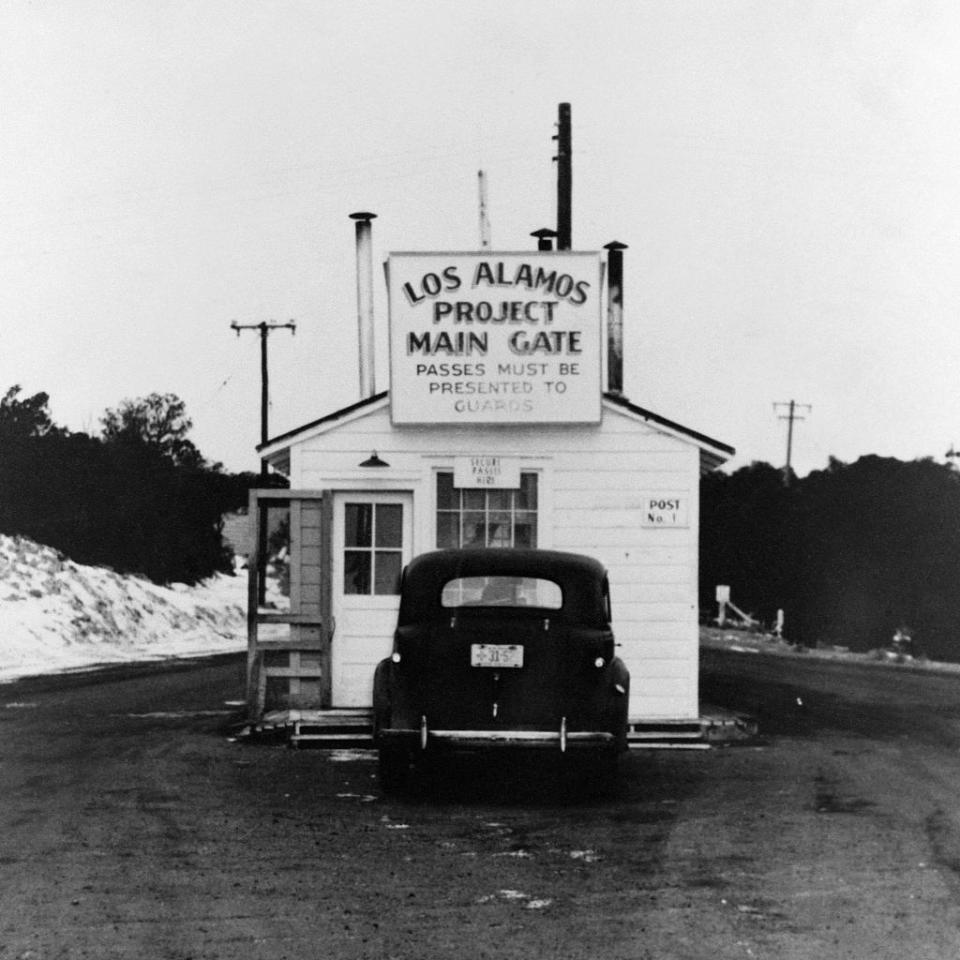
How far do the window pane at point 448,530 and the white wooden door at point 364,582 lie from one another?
0.30 metres

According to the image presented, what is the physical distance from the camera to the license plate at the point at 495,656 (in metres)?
11.7

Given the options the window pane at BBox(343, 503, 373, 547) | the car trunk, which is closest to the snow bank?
the window pane at BBox(343, 503, 373, 547)

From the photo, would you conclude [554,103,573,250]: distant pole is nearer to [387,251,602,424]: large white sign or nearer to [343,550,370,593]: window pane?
[387,251,602,424]: large white sign

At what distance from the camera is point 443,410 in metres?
16.5

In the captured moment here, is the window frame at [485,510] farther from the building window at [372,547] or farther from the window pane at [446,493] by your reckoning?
the building window at [372,547]

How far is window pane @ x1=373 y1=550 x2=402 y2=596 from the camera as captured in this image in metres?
16.5

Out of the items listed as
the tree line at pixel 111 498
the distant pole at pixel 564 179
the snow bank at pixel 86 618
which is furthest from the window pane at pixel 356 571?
the tree line at pixel 111 498

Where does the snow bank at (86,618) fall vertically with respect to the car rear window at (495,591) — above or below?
below

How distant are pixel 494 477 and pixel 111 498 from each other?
118 feet

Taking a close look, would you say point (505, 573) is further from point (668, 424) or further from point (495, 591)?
point (668, 424)

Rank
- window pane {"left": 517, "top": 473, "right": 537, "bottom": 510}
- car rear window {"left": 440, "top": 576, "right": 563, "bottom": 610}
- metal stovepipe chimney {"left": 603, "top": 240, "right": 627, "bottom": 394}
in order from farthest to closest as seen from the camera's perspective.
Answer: metal stovepipe chimney {"left": 603, "top": 240, "right": 627, "bottom": 394}, window pane {"left": 517, "top": 473, "right": 537, "bottom": 510}, car rear window {"left": 440, "top": 576, "right": 563, "bottom": 610}

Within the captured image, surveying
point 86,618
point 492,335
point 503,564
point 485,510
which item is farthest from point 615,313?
point 86,618

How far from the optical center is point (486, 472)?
16.5 metres

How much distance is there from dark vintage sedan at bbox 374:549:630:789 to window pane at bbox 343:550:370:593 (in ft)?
14.6
